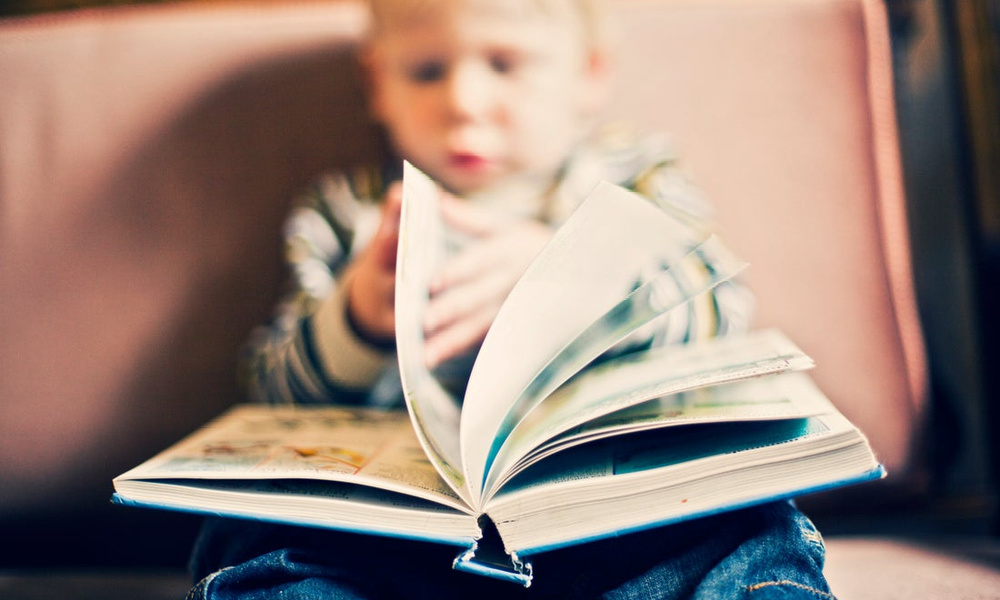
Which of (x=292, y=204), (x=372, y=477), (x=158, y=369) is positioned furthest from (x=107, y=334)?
(x=372, y=477)

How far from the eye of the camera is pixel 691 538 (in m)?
0.47

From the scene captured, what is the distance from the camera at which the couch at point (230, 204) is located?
0.79 metres

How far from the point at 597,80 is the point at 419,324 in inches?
18.7

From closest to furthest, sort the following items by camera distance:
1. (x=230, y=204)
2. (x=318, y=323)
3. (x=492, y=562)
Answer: (x=492, y=562), (x=318, y=323), (x=230, y=204)

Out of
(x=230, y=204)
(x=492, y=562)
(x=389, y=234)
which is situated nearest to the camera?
(x=492, y=562)

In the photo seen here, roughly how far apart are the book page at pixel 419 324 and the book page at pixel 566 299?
3cm

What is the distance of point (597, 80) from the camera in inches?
33.0

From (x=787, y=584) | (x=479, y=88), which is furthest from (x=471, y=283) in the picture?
(x=787, y=584)

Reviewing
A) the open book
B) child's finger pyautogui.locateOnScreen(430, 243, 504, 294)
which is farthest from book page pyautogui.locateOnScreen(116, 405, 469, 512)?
child's finger pyautogui.locateOnScreen(430, 243, 504, 294)

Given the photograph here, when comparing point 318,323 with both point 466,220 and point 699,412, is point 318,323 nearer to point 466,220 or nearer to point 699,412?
point 466,220

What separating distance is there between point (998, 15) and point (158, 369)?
1.04 meters

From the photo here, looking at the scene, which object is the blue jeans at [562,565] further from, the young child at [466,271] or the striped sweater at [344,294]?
the striped sweater at [344,294]

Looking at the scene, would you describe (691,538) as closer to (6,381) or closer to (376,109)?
(376,109)

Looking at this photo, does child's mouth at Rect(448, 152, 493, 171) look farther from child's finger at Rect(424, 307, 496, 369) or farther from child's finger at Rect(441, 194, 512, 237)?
child's finger at Rect(424, 307, 496, 369)
